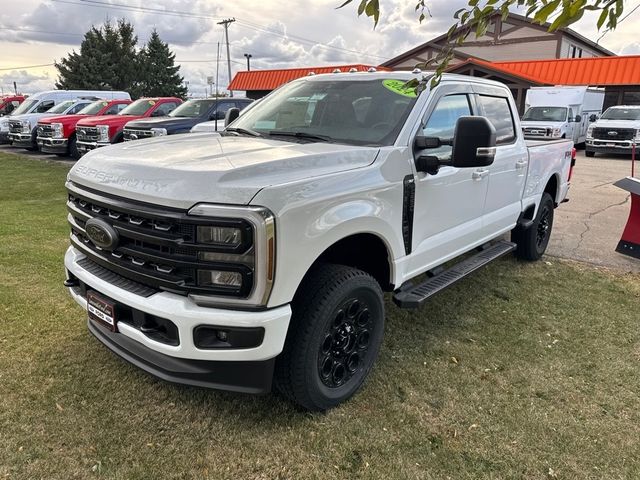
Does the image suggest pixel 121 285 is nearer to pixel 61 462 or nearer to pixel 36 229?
pixel 61 462

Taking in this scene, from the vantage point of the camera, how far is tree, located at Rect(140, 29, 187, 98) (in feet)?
176

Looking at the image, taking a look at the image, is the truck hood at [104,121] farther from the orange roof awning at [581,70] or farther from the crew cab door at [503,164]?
the orange roof awning at [581,70]

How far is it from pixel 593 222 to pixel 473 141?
633cm

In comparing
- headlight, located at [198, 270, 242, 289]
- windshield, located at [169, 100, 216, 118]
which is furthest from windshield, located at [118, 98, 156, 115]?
headlight, located at [198, 270, 242, 289]

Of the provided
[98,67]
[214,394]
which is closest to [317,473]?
[214,394]

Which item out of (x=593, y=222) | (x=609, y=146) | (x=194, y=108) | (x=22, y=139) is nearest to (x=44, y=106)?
(x=22, y=139)

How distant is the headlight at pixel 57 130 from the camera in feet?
47.1

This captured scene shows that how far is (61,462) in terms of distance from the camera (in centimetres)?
251

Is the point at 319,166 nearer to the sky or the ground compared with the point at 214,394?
nearer to the sky

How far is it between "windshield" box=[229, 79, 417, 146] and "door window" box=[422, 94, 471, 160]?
0.74ft

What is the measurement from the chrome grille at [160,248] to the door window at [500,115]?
2.97 metres

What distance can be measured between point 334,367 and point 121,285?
1.26 meters

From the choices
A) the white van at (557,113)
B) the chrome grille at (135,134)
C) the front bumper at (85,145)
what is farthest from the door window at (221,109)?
the white van at (557,113)

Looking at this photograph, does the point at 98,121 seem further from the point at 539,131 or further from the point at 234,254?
the point at 539,131
